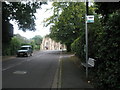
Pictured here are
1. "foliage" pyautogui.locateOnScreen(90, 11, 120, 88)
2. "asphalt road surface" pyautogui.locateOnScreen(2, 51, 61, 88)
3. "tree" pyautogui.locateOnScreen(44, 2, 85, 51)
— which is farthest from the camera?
"tree" pyautogui.locateOnScreen(44, 2, 85, 51)

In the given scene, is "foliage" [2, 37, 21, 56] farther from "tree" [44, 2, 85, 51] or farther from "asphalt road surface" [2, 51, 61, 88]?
"asphalt road surface" [2, 51, 61, 88]

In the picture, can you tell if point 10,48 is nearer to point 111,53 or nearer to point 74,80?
point 74,80

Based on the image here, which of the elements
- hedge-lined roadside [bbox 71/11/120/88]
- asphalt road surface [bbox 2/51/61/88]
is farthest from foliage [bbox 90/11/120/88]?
asphalt road surface [bbox 2/51/61/88]

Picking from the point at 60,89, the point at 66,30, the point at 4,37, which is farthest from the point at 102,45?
the point at 66,30

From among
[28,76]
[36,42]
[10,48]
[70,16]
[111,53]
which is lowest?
[28,76]

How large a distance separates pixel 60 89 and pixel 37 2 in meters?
13.4

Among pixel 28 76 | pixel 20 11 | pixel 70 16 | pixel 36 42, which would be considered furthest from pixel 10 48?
pixel 36 42

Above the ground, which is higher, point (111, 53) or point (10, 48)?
point (111, 53)

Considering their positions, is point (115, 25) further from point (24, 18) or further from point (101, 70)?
point (24, 18)

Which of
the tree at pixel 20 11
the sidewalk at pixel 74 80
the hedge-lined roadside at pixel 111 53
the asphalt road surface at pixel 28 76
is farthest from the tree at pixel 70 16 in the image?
the hedge-lined roadside at pixel 111 53

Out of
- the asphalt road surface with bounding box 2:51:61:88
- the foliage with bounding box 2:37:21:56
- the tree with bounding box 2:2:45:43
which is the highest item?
the tree with bounding box 2:2:45:43

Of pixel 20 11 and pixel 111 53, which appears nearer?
pixel 111 53

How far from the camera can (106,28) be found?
5.67 metres

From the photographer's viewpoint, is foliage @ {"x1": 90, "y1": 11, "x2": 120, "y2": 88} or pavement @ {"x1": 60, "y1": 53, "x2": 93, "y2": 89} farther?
pavement @ {"x1": 60, "y1": 53, "x2": 93, "y2": 89}
